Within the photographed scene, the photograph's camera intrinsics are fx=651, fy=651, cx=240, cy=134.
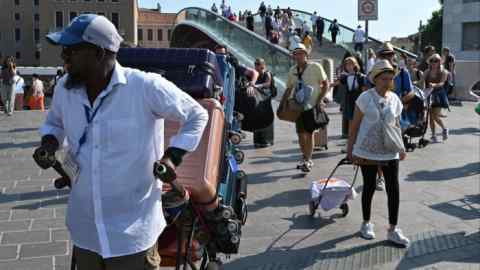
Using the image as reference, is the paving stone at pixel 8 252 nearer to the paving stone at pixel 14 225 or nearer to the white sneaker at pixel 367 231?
the paving stone at pixel 14 225

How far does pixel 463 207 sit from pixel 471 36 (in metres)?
38.9

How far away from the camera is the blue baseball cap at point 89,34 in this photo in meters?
2.64

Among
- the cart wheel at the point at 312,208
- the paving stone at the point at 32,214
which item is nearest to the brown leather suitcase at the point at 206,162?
the cart wheel at the point at 312,208

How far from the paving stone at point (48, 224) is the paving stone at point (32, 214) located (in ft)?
0.49

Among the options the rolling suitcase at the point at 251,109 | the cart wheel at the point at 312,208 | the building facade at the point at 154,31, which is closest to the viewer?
the cart wheel at the point at 312,208

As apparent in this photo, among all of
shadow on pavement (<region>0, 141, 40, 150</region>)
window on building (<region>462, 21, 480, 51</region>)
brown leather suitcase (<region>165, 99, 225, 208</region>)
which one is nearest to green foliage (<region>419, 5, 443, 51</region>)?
window on building (<region>462, 21, 480, 51</region>)

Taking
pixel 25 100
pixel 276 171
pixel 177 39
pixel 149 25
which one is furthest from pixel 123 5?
pixel 276 171

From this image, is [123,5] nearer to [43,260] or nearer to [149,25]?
[149,25]

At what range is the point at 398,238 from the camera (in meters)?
5.26

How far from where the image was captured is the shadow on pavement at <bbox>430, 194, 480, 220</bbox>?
628 cm

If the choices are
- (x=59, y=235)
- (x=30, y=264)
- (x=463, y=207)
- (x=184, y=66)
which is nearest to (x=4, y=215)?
(x=59, y=235)

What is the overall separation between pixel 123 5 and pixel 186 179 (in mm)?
96761

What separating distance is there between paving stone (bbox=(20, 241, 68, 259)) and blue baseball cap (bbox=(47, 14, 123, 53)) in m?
2.74

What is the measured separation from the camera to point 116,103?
8.90 feet
